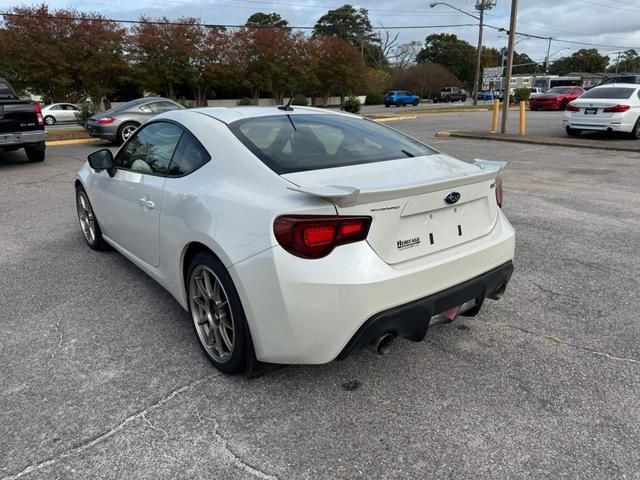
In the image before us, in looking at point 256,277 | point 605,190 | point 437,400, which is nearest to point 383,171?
point 256,277

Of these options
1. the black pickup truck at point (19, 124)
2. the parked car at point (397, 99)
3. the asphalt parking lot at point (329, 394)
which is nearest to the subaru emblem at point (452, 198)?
the asphalt parking lot at point (329, 394)

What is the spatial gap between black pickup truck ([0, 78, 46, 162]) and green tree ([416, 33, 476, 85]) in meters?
96.4

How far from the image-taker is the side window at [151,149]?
11.1ft

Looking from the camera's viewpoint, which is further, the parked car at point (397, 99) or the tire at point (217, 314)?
the parked car at point (397, 99)

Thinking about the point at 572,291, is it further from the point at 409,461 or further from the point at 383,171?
the point at 409,461

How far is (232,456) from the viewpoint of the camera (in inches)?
87.8

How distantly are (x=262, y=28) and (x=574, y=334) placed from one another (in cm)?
4074

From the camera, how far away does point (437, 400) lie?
2594 millimetres

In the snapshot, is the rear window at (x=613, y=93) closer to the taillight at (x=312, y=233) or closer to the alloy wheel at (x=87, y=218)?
the alloy wheel at (x=87, y=218)

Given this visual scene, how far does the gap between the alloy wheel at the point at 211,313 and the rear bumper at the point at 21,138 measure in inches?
356

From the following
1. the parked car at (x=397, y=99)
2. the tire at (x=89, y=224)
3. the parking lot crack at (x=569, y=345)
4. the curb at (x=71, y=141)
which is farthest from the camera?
the parked car at (x=397, y=99)

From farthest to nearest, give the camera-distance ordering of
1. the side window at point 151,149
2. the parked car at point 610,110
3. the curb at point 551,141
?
1. the parked car at point 610,110
2. the curb at point 551,141
3. the side window at point 151,149

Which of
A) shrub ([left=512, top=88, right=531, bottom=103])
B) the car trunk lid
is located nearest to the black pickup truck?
the car trunk lid

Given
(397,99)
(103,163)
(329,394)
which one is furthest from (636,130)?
(397,99)
